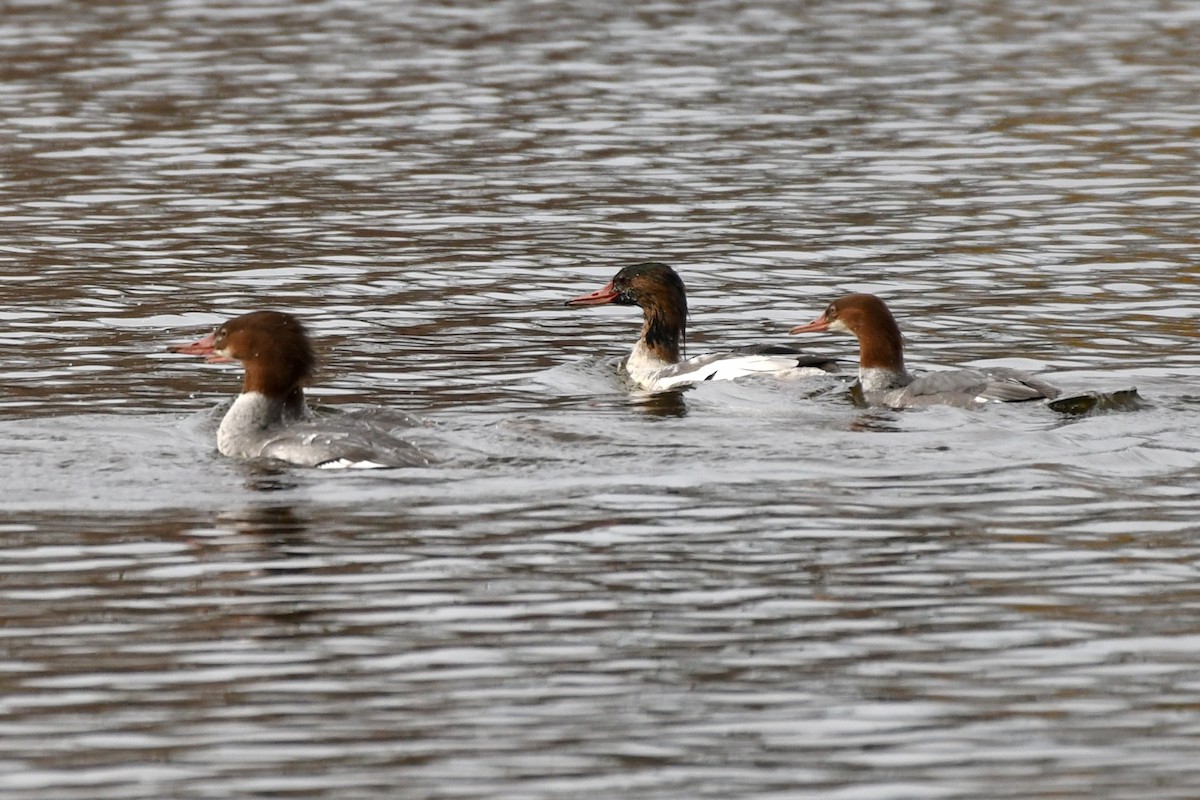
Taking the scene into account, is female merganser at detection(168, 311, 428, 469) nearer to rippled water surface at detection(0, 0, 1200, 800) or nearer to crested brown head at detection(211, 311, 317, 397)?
crested brown head at detection(211, 311, 317, 397)

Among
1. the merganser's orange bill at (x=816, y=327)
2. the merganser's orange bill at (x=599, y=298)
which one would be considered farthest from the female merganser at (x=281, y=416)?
the merganser's orange bill at (x=816, y=327)

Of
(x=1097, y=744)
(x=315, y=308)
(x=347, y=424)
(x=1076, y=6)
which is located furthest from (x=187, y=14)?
(x=1097, y=744)

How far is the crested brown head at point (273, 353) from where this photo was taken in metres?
13.3

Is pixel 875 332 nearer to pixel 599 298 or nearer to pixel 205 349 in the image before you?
pixel 599 298

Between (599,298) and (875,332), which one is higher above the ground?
(875,332)

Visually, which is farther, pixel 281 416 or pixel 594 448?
pixel 281 416

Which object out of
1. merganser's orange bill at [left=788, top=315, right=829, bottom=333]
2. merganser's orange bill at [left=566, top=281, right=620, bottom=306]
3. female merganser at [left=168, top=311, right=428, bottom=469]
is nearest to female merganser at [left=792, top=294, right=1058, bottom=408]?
merganser's orange bill at [left=788, top=315, right=829, bottom=333]

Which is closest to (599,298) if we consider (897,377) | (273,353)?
(897,377)

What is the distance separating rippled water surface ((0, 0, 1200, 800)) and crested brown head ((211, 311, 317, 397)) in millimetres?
511

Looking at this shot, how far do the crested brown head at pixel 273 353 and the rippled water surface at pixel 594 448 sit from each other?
511 mm

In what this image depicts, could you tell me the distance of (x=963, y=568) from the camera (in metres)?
10.1

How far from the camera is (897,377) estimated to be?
584 inches

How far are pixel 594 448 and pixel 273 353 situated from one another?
6.65 feet

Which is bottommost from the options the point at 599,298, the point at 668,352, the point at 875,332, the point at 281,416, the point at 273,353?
the point at 668,352
